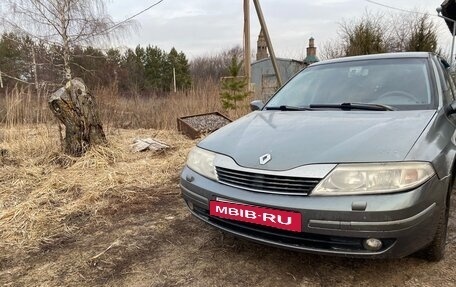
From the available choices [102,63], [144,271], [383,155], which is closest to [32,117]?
[144,271]

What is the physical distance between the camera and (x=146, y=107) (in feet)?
32.9

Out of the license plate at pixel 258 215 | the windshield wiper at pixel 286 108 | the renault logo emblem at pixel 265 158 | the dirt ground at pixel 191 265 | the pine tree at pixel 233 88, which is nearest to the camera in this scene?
the license plate at pixel 258 215

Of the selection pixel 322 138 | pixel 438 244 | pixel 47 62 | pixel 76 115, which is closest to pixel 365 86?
pixel 322 138

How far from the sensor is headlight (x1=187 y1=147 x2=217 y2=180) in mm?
2213

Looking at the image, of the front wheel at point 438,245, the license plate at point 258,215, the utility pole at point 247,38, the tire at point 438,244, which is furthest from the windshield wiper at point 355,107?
the utility pole at point 247,38

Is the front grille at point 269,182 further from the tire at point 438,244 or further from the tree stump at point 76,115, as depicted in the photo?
the tree stump at point 76,115

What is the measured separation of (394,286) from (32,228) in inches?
107

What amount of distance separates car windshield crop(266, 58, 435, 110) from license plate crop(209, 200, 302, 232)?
1.21 meters

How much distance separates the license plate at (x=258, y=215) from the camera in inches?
70.8

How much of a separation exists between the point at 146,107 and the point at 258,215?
8631 millimetres

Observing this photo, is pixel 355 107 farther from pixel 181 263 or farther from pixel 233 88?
pixel 233 88

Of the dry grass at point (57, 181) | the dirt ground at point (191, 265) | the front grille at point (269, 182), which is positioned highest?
the front grille at point (269, 182)

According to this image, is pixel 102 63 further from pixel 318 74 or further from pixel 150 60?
pixel 150 60

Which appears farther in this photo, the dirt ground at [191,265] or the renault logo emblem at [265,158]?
the dirt ground at [191,265]
